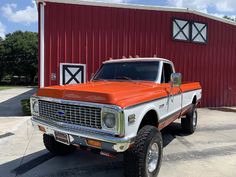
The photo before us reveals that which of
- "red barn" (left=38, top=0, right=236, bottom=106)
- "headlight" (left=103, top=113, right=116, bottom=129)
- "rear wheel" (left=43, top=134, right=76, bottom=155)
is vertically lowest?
"rear wheel" (left=43, top=134, right=76, bottom=155)

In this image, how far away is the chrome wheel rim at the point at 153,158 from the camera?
431 cm

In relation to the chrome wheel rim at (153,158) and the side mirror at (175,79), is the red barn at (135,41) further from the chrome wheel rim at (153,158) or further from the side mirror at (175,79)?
the chrome wheel rim at (153,158)

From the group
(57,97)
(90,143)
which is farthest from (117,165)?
(57,97)

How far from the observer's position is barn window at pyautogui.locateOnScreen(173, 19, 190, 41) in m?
13.0

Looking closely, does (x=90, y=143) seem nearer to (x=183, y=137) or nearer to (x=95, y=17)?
(x=183, y=137)

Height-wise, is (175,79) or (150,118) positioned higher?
(175,79)

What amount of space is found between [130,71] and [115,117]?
2.21 metres

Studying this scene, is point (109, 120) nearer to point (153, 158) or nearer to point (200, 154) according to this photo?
point (153, 158)

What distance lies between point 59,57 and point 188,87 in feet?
18.7

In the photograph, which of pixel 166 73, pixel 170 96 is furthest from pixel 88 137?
pixel 166 73

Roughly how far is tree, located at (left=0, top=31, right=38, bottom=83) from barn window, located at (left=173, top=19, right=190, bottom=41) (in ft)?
128

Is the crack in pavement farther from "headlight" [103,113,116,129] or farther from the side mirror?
"headlight" [103,113,116,129]

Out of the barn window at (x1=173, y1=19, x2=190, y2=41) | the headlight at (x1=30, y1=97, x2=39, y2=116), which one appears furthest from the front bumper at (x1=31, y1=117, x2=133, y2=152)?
the barn window at (x1=173, y1=19, x2=190, y2=41)

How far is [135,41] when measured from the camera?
39.9 ft
